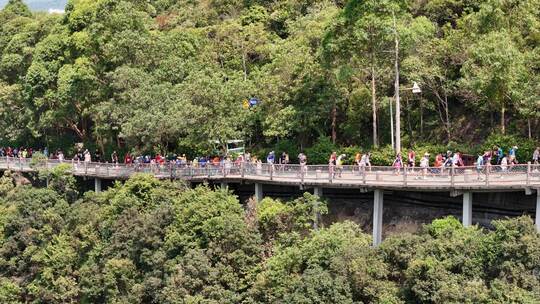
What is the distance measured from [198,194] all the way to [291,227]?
5.17m

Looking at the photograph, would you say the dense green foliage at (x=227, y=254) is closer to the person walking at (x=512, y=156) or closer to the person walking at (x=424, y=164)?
the person walking at (x=424, y=164)

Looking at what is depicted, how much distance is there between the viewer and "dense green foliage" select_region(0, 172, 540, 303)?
2744 cm

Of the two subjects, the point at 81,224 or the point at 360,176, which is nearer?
the point at 360,176

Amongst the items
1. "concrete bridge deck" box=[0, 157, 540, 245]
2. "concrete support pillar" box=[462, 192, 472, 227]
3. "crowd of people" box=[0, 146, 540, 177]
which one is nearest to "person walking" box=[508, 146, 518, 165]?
"crowd of people" box=[0, 146, 540, 177]

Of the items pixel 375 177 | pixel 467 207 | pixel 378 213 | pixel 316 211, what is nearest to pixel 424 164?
pixel 375 177

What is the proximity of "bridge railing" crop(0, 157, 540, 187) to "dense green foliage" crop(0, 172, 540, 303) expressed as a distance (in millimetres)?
1558

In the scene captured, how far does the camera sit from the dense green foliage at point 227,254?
2744 cm

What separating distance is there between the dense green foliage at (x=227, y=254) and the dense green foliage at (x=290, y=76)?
5.31 metres

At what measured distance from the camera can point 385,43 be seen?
39.0 metres

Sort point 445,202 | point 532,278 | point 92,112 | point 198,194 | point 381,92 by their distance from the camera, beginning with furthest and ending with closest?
point 92,112 < point 381,92 < point 198,194 < point 445,202 < point 532,278

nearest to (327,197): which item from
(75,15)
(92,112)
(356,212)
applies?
(356,212)

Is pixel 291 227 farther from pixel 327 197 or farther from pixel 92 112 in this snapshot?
pixel 92 112

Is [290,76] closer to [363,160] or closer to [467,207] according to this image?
[363,160]

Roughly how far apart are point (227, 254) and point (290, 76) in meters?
14.8
